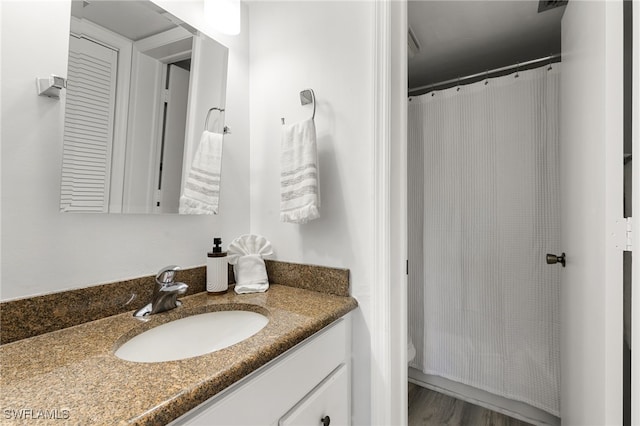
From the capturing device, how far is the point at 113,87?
846 mm

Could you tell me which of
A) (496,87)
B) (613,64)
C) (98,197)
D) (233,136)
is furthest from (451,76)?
(98,197)

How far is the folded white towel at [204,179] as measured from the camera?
3.49ft

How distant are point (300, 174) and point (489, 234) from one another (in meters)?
1.21

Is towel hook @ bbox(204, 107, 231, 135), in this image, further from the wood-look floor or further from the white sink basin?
the wood-look floor

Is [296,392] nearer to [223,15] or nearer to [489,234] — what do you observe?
[223,15]

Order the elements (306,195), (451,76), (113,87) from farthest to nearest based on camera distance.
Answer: (451,76) < (306,195) < (113,87)

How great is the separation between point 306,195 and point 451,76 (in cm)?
179

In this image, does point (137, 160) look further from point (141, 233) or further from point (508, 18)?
point (508, 18)

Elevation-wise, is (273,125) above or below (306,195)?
above

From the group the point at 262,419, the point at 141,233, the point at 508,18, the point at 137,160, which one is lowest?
the point at 262,419

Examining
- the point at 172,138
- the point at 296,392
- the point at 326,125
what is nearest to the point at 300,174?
the point at 326,125

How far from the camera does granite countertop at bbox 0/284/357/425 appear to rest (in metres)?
0.44

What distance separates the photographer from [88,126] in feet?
2.63

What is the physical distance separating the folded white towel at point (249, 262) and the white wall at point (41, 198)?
0.30 m
